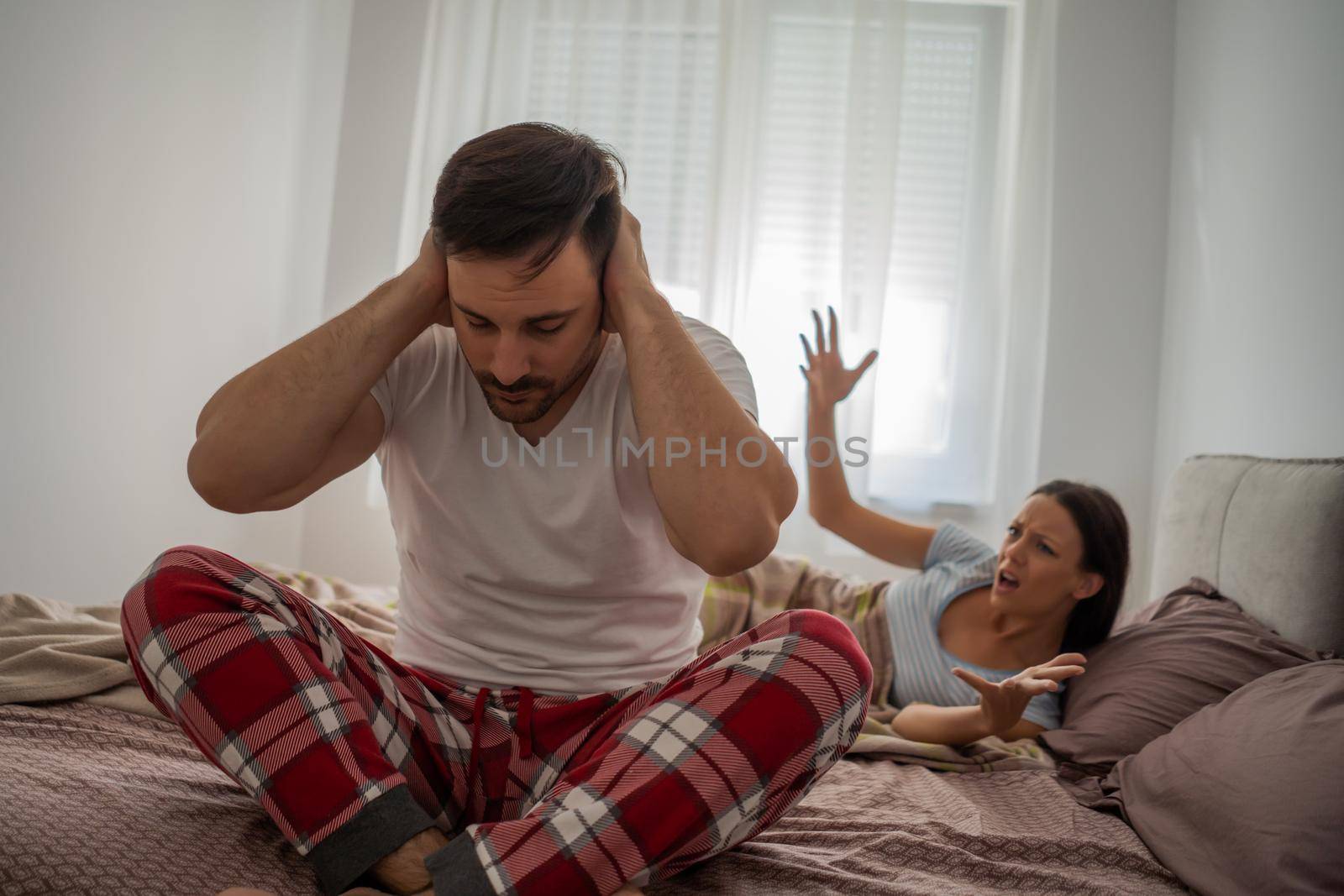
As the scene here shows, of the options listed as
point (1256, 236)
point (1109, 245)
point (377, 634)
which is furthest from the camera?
point (1109, 245)

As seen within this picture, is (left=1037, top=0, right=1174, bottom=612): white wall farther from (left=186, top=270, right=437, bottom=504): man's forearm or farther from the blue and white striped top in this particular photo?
(left=186, top=270, right=437, bottom=504): man's forearm

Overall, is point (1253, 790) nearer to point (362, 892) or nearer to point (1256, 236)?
point (362, 892)

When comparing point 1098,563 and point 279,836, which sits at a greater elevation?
point 1098,563

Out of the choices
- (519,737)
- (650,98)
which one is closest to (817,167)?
(650,98)

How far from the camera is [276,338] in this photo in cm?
306

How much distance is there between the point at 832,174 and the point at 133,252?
1949 mm

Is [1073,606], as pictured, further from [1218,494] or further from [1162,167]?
[1162,167]

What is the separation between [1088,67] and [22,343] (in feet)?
9.57

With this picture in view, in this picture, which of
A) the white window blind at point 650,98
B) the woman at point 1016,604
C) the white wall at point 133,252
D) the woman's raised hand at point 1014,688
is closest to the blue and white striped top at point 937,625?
the woman at point 1016,604

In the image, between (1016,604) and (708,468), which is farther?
(1016,604)

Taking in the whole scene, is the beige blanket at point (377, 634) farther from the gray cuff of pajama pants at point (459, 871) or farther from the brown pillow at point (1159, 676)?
the gray cuff of pajama pants at point (459, 871)

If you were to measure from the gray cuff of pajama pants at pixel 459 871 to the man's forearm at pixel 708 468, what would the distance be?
0.40 metres

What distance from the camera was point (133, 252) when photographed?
2.30 meters

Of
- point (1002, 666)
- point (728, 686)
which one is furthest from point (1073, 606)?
point (728, 686)
